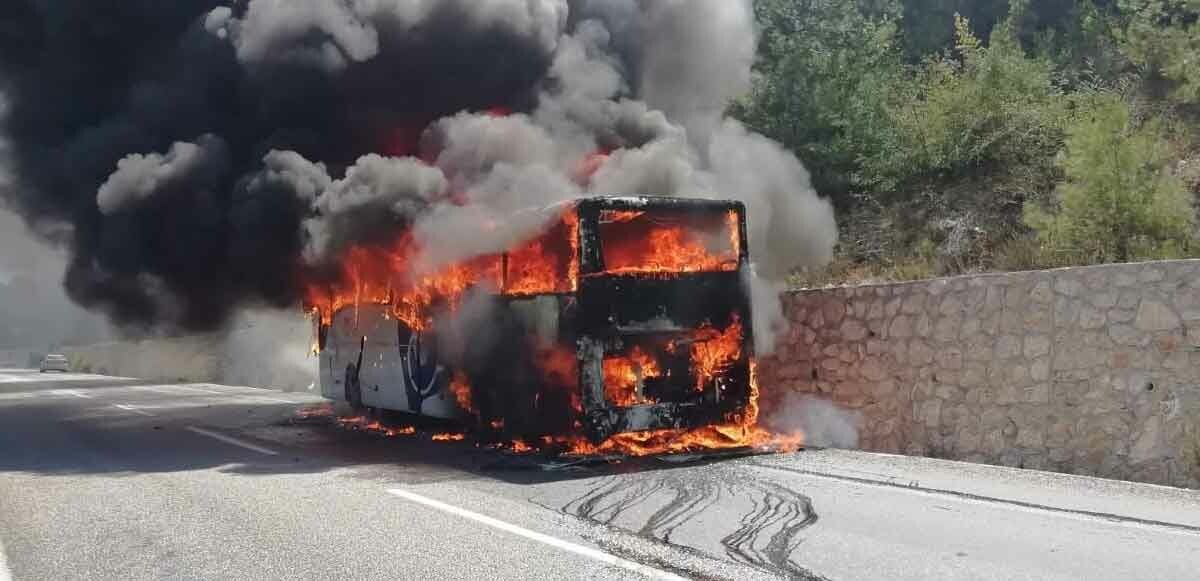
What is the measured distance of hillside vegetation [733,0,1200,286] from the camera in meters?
11.2

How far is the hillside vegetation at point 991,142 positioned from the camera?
11172 mm

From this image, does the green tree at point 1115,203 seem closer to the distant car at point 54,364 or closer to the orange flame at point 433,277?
the orange flame at point 433,277

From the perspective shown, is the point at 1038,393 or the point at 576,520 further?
the point at 1038,393

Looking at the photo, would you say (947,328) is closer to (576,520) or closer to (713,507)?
(713,507)

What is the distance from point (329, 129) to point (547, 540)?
12.2 meters

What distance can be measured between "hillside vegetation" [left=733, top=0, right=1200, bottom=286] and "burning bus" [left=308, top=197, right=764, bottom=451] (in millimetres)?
3869

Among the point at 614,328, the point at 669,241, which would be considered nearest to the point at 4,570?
the point at 614,328

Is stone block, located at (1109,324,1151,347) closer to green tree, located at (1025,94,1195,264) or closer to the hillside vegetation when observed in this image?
the hillside vegetation

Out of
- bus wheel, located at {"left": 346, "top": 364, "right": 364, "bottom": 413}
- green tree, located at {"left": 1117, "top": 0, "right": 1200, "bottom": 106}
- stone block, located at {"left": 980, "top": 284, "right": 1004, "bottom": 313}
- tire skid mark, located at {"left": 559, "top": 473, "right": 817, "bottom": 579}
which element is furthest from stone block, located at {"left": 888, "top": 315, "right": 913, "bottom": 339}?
bus wheel, located at {"left": 346, "top": 364, "right": 364, "bottom": 413}

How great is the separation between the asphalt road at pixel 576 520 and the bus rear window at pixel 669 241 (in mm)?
1983

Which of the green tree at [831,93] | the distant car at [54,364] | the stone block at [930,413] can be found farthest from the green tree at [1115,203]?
the distant car at [54,364]

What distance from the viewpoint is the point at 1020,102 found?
15.6 m

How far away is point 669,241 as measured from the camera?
10.2 metres

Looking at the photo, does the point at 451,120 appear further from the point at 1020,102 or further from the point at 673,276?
the point at 1020,102
